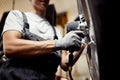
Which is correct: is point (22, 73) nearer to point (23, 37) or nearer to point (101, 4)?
point (23, 37)

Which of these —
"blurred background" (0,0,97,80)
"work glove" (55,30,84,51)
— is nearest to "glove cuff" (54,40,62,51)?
"work glove" (55,30,84,51)

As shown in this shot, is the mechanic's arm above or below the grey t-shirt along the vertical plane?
below

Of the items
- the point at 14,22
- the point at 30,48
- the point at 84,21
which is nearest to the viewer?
the point at 84,21

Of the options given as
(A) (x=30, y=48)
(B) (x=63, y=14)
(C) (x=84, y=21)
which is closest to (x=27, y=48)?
(A) (x=30, y=48)

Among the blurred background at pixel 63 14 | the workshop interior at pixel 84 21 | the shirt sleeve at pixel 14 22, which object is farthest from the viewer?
the blurred background at pixel 63 14

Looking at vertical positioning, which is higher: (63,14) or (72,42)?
(63,14)

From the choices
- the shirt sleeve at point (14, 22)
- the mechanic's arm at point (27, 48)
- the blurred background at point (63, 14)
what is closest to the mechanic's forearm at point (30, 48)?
the mechanic's arm at point (27, 48)

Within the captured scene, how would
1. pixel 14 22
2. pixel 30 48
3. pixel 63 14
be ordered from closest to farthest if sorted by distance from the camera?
pixel 30 48 < pixel 14 22 < pixel 63 14

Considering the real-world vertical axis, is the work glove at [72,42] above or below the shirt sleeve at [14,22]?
below

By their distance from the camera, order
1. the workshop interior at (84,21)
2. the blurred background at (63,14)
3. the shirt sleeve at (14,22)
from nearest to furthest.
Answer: the workshop interior at (84,21), the shirt sleeve at (14,22), the blurred background at (63,14)

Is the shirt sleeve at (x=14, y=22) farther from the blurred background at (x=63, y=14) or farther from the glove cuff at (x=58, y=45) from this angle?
the blurred background at (x=63, y=14)

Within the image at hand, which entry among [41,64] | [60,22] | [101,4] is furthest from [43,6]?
[60,22]

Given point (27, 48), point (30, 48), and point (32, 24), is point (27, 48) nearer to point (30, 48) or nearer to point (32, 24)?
point (30, 48)

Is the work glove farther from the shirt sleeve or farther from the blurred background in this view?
the blurred background
